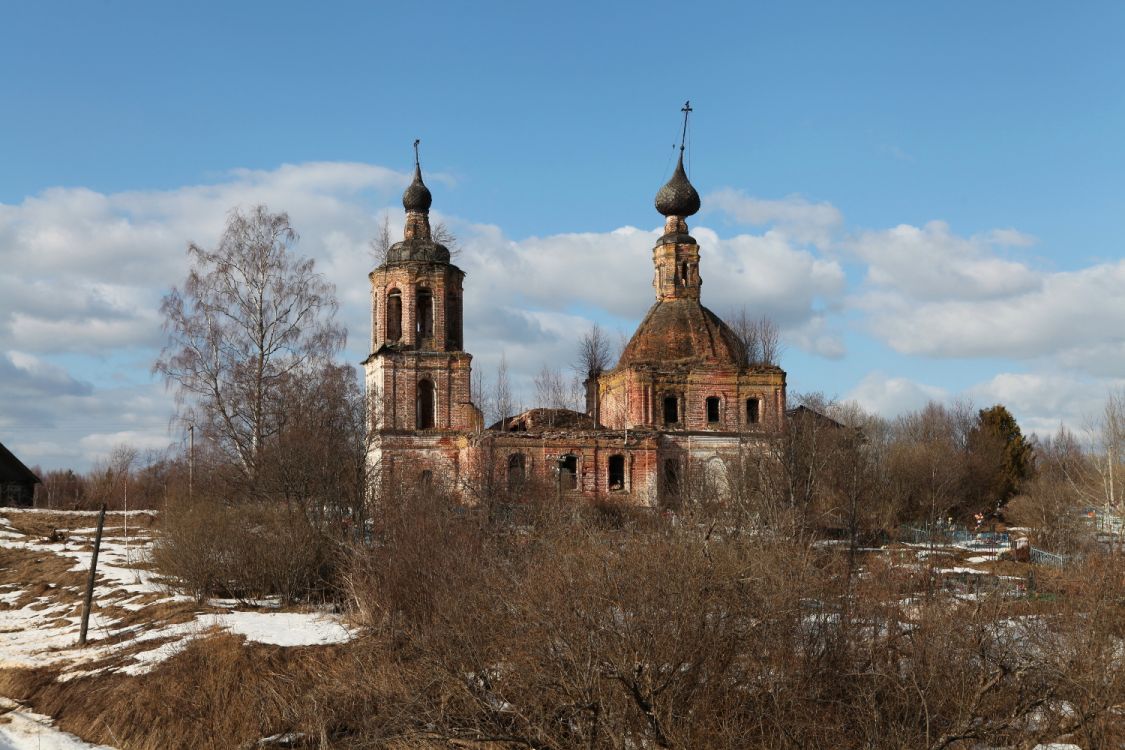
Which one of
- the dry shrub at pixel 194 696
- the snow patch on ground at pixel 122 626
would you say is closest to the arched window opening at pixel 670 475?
the snow patch on ground at pixel 122 626

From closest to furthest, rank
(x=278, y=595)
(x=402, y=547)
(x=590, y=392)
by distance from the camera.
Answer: (x=402, y=547) → (x=278, y=595) → (x=590, y=392)

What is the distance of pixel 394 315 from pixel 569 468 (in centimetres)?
678

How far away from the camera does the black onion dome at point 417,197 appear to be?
32656 millimetres

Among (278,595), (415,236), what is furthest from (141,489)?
(278,595)

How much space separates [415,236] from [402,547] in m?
21.5

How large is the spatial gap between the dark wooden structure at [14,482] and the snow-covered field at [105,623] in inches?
661

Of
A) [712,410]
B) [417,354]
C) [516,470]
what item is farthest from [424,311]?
[712,410]

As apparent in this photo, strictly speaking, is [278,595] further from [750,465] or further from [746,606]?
[750,465]

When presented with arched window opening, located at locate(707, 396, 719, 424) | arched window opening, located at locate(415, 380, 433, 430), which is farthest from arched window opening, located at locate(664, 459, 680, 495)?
arched window opening, located at locate(415, 380, 433, 430)

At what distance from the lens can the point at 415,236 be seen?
3269cm

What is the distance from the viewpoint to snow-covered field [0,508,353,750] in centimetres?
1294

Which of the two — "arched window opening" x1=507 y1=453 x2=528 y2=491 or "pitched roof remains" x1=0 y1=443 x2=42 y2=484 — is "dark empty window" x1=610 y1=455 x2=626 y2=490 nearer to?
"arched window opening" x1=507 y1=453 x2=528 y2=491

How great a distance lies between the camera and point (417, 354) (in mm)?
31016

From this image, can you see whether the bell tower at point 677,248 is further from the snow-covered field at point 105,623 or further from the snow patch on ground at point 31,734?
the snow patch on ground at point 31,734
